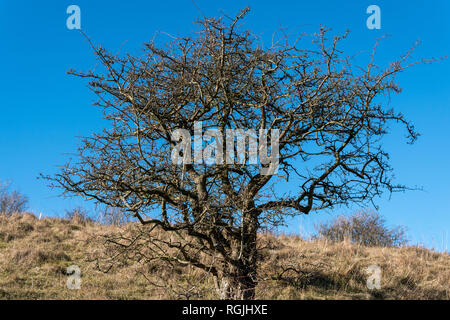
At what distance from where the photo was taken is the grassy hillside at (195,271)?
11.0 metres

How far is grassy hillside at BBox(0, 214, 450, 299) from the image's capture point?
11031 mm

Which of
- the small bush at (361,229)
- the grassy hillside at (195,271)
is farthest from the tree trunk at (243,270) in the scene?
the small bush at (361,229)

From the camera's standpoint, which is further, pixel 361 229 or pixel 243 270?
pixel 361 229

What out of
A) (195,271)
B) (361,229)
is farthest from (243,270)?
(361,229)

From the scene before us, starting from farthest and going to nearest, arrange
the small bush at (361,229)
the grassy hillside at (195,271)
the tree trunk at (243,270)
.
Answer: the small bush at (361,229), the grassy hillside at (195,271), the tree trunk at (243,270)

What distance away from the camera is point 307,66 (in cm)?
903

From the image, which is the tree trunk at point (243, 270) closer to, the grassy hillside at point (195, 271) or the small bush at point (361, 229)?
the grassy hillside at point (195, 271)

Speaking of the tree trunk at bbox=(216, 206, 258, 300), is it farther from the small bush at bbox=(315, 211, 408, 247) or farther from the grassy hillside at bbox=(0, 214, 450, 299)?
the small bush at bbox=(315, 211, 408, 247)

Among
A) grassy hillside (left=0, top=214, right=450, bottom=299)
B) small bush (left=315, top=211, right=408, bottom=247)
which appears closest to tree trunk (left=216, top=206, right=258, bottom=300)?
grassy hillside (left=0, top=214, right=450, bottom=299)

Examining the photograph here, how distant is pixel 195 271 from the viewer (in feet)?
42.7

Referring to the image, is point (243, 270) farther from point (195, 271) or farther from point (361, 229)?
point (361, 229)

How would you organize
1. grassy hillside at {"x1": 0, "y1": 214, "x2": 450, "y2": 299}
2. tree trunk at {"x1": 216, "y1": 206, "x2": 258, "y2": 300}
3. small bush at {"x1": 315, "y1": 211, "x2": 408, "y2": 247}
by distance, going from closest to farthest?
tree trunk at {"x1": 216, "y1": 206, "x2": 258, "y2": 300}, grassy hillside at {"x1": 0, "y1": 214, "x2": 450, "y2": 299}, small bush at {"x1": 315, "y1": 211, "x2": 408, "y2": 247}
